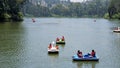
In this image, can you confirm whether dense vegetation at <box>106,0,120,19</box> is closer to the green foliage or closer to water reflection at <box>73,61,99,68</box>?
the green foliage

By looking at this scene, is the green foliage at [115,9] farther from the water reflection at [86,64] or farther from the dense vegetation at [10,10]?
the water reflection at [86,64]

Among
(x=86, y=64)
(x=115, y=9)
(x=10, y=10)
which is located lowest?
(x=86, y=64)

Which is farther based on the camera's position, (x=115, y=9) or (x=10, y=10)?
(x=115, y=9)

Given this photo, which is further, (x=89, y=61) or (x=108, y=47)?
(x=108, y=47)

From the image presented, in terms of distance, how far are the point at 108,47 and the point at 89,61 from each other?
13.7 meters

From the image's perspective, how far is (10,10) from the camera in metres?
140

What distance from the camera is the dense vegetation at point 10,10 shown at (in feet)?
428

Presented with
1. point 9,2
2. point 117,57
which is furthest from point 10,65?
point 9,2

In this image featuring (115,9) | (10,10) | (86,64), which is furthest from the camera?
(115,9)

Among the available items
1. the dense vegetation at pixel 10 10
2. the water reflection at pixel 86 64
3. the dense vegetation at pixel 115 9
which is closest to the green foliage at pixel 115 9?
the dense vegetation at pixel 115 9

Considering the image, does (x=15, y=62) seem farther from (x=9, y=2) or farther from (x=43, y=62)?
(x=9, y=2)

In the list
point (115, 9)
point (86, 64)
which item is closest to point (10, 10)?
point (115, 9)

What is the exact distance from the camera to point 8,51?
4653 centimetres

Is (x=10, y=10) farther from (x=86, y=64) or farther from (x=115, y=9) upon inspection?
(x=86, y=64)
